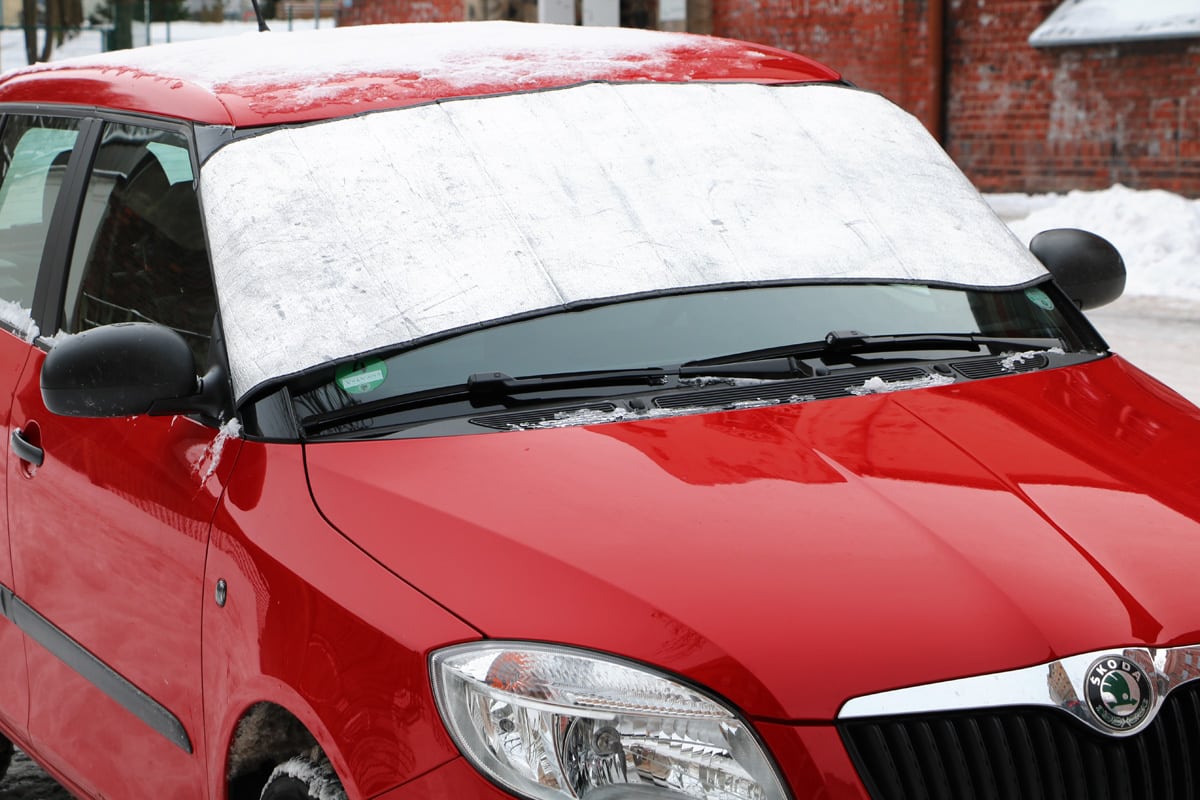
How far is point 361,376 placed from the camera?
2670 millimetres

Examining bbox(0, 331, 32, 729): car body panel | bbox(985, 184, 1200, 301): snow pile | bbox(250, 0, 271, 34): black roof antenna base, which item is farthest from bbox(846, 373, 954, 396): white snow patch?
bbox(985, 184, 1200, 301): snow pile

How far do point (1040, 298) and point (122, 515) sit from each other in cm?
179

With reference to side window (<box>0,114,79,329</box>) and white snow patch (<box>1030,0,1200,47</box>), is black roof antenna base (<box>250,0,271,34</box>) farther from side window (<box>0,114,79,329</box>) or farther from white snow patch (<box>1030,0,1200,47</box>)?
white snow patch (<box>1030,0,1200,47</box>)

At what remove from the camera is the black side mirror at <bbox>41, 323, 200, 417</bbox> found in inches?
105

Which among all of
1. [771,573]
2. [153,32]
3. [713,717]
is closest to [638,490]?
[771,573]

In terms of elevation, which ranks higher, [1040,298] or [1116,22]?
[1116,22]

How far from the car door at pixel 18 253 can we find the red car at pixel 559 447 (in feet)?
0.06

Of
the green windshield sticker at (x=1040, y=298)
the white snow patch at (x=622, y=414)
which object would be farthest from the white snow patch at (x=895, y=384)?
the green windshield sticker at (x=1040, y=298)

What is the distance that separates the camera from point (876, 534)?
2.19 m

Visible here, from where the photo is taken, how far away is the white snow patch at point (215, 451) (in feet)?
8.74

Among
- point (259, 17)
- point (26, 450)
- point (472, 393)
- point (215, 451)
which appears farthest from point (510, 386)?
point (259, 17)

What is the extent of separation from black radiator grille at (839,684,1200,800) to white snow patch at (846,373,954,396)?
82 cm

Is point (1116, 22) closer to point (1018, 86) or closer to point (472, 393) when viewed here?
point (1018, 86)

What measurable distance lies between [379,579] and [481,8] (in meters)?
18.6
